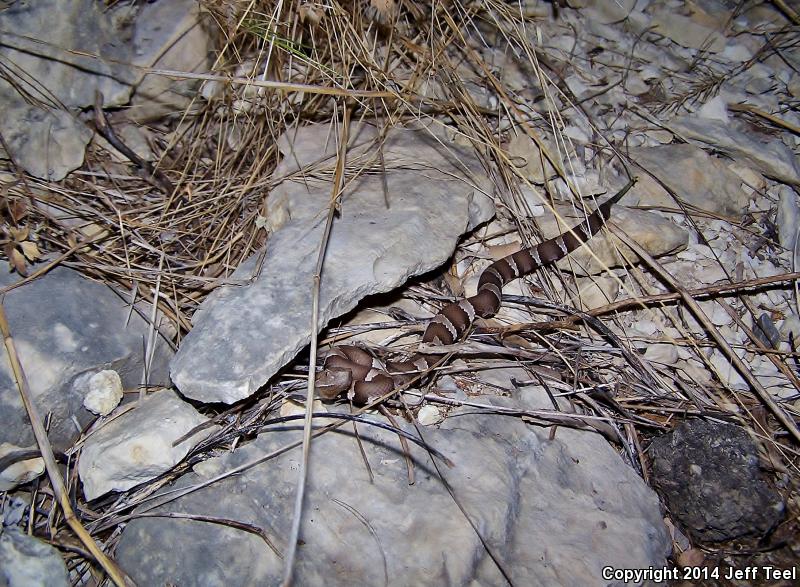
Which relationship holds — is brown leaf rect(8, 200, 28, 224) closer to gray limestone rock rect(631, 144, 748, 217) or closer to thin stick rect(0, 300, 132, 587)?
thin stick rect(0, 300, 132, 587)

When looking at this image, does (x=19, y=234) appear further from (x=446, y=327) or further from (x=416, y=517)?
(x=416, y=517)

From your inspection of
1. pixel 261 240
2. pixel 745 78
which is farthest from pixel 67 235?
pixel 745 78

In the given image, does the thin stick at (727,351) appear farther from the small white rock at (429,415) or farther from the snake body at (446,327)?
the small white rock at (429,415)

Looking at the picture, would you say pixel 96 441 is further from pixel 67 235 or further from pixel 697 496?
pixel 697 496

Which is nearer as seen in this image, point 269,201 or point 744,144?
point 269,201

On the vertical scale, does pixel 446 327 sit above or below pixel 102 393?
above

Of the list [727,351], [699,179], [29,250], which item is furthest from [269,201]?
[699,179]
